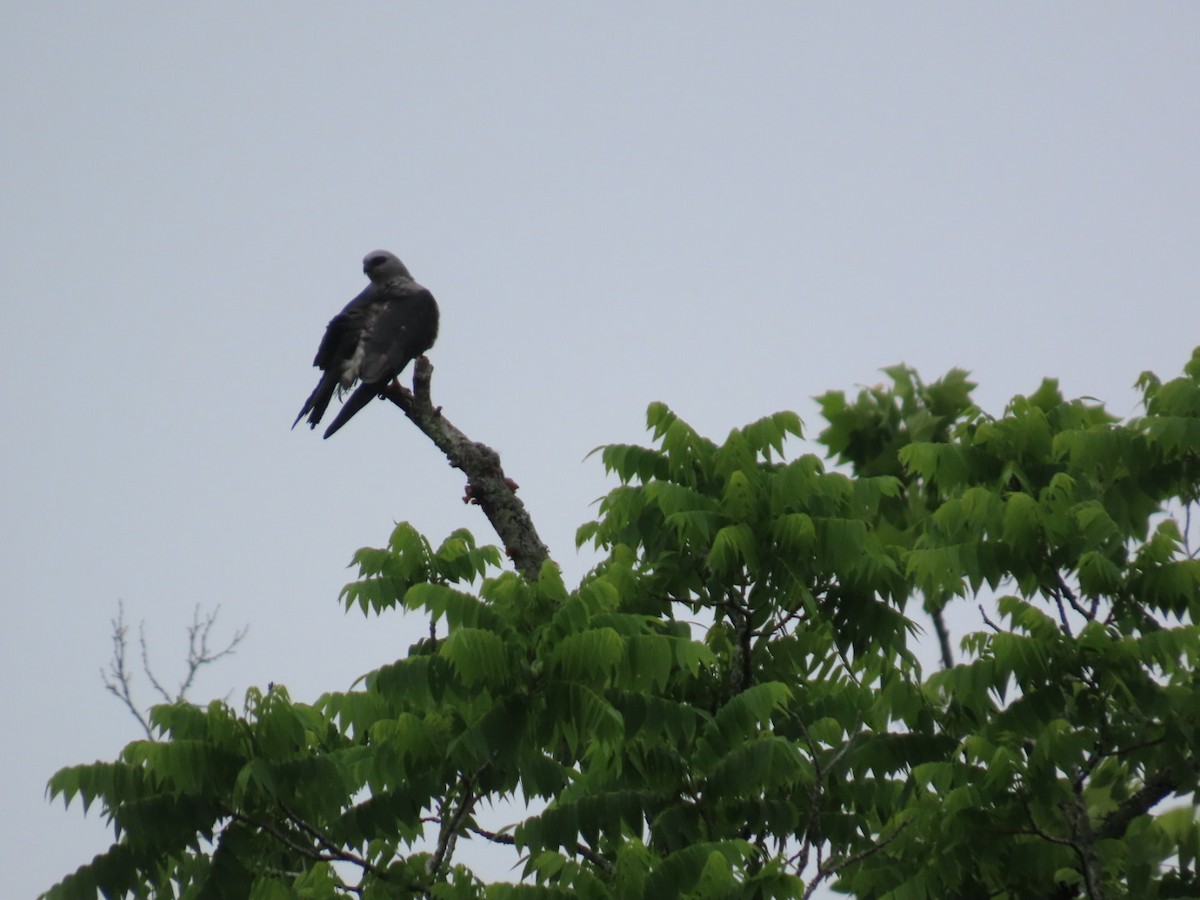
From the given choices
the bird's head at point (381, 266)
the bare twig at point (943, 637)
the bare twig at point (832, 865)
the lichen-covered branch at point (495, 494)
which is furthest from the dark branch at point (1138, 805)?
the bird's head at point (381, 266)

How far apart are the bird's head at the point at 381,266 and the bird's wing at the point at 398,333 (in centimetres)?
71

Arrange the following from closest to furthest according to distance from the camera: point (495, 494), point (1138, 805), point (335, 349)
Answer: point (1138, 805), point (495, 494), point (335, 349)

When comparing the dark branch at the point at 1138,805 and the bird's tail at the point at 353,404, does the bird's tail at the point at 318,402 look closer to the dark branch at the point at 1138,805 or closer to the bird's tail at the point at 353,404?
the bird's tail at the point at 353,404

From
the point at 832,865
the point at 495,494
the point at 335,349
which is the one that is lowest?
the point at 832,865

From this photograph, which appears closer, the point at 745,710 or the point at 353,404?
the point at 745,710

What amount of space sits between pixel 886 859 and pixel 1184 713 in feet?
6.34

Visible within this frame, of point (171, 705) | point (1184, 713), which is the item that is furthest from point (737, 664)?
point (171, 705)

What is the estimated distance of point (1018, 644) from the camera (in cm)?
759

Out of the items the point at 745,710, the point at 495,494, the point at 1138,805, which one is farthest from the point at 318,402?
the point at 1138,805

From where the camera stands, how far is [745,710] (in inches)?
281

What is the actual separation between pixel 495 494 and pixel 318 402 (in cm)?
252

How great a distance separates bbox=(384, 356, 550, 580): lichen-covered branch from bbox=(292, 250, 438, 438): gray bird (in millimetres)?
975

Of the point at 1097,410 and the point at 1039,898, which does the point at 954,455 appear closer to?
the point at 1097,410

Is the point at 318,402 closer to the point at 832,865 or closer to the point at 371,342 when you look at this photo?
the point at 371,342
